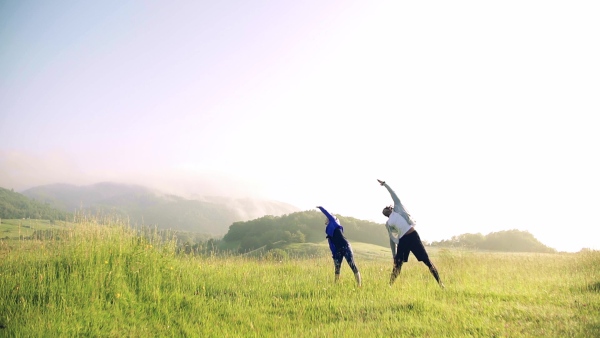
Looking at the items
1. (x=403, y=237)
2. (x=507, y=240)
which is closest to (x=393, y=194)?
(x=403, y=237)

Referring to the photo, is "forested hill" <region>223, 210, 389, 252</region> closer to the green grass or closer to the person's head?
the green grass

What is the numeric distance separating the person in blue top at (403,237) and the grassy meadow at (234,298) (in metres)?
0.68

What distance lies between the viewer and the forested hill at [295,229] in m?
81.2

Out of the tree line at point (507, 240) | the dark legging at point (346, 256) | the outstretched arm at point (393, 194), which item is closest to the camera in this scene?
the outstretched arm at point (393, 194)

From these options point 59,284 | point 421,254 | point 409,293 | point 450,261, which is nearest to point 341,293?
point 409,293

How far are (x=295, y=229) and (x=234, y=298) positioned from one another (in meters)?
72.6

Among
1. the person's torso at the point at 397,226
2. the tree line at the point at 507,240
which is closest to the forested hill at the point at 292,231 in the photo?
the tree line at the point at 507,240

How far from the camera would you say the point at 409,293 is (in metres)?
9.67

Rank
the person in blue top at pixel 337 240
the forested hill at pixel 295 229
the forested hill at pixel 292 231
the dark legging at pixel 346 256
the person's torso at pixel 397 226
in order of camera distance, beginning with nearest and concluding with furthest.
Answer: the person's torso at pixel 397 226 < the dark legging at pixel 346 256 < the person in blue top at pixel 337 240 < the forested hill at pixel 292 231 < the forested hill at pixel 295 229

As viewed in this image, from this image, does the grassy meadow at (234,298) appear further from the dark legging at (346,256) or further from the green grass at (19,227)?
the dark legging at (346,256)

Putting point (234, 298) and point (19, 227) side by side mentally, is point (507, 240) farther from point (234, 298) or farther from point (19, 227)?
point (19, 227)

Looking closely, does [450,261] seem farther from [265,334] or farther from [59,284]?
[59,284]

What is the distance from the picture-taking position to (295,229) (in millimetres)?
81938

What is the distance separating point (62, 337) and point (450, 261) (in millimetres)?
14438
